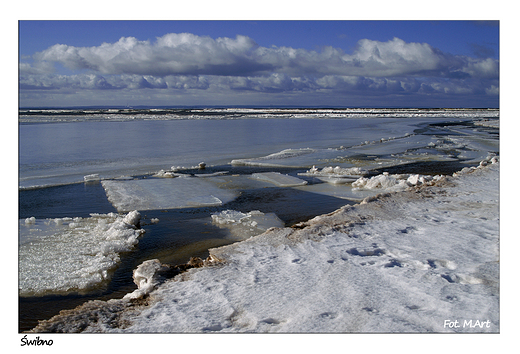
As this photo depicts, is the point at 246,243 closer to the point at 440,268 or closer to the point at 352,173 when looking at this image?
the point at 440,268

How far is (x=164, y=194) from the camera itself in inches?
347

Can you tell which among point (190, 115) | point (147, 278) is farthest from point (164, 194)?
point (190, 115)

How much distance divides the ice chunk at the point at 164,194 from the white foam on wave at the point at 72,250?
3.46ft

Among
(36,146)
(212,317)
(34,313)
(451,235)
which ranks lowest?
(34,313)

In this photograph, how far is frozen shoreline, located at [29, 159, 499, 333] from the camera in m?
3.04

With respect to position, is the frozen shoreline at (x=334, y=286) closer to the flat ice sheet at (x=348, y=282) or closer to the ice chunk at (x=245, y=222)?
the flat ice sheet at (x=348, y=282)

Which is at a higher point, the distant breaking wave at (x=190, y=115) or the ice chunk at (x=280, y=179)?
the distant breaking wave at (x=190, y=115)

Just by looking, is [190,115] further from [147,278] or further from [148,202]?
[147,278]

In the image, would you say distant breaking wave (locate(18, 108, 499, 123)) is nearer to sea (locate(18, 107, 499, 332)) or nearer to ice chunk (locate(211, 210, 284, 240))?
sea (locate(18, 107, 499, 332))

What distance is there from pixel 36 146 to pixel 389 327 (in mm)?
19180

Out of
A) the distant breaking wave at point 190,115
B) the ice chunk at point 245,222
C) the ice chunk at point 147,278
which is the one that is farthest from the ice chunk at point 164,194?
the distant breaking wave at point 190,115

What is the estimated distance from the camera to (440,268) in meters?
4.01

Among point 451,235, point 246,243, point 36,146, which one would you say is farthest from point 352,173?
point 36,146

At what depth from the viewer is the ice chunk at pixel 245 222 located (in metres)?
6.27
